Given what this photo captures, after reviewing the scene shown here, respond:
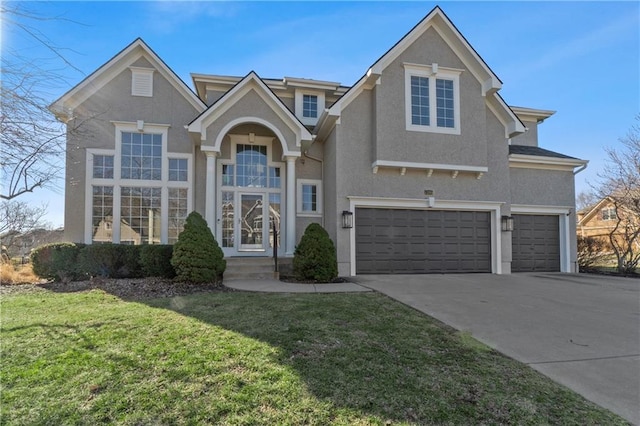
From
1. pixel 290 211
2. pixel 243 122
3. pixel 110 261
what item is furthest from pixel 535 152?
pixel 110 261

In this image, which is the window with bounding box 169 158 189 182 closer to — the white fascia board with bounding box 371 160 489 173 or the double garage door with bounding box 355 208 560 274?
the double garage door with bounding box 355 208 560 274

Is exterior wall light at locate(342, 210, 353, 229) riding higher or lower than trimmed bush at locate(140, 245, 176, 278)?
higher

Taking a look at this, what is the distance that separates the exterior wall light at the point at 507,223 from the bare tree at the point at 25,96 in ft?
40.8

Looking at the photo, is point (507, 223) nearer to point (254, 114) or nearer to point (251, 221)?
point (251, 221)

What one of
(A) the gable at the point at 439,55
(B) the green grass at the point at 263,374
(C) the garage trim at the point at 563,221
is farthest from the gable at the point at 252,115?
(C) the garage trim at the point at 563,221

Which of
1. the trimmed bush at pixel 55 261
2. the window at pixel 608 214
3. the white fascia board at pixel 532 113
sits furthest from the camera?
the window at pixel 608 214

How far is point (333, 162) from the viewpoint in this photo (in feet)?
36.8

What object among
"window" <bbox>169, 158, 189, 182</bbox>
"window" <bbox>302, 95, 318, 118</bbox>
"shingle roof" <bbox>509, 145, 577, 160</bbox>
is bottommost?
"window" <bbox>169, 158, 189, 182</bbox>

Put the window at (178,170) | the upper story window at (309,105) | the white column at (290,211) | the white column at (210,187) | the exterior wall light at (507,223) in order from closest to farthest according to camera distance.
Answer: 1. the white column at (210,187)
2. the white column at (290,211)
3. the window at (178,170)
4. the exterior wall light at (507,223)
5. the upper story window at (309,105)

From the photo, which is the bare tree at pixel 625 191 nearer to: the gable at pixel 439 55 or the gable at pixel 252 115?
the gable at pixel 439 55

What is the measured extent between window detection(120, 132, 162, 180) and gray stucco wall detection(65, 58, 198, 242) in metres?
0.42

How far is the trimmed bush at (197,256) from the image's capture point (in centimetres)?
845

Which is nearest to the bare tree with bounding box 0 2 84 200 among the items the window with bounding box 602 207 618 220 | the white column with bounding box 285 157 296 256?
the white column with bounding box 285 157 296 256

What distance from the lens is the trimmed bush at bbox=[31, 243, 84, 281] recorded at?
9430 millimetres
